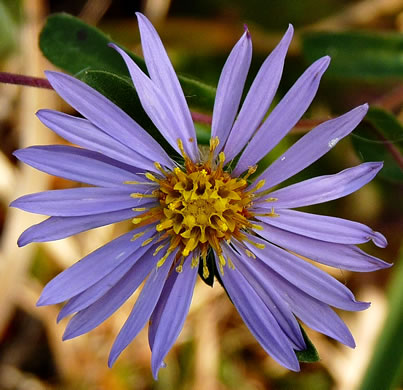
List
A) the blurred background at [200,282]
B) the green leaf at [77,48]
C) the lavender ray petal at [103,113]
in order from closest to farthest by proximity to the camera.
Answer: the lavender ray petal at [103,113]
the green leaf at [77,48]
the blurred background at [200,282]

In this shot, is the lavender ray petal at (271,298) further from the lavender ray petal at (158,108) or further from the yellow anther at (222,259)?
the lavender ray petal at (158,108)

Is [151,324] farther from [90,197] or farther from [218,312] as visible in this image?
[218,312]

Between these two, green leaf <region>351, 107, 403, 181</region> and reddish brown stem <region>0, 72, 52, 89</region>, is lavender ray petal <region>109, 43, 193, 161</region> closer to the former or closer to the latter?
reddish brown stem <region>0, 72, 52, 89</region>

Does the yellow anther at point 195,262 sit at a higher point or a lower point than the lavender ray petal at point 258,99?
lower

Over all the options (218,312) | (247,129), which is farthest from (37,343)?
(247,129)

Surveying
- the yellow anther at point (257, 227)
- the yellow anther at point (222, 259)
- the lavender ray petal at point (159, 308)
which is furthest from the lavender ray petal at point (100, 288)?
the yellow anther at point (257, 227)

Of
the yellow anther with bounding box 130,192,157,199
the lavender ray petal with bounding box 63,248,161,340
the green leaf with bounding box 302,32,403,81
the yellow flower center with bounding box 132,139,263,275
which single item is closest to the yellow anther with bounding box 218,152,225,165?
the yellow flower center with bounding box 132,139,263,275
